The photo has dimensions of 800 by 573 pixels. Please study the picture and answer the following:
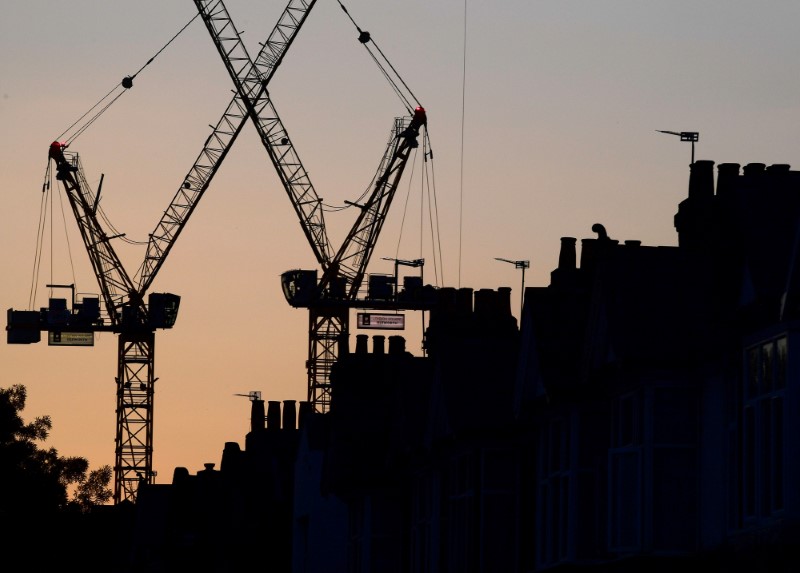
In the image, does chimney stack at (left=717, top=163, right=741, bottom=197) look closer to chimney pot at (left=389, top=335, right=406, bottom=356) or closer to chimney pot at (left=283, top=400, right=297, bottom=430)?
chimney pot at (left=389, top=335, right=406, bottom=356)

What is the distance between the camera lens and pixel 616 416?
2375cm

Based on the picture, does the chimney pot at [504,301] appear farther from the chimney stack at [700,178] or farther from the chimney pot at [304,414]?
the chimney pot at [304,414]

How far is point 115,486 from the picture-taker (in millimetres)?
175750

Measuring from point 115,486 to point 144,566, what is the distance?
110 m

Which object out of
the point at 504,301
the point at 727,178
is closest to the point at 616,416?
the point at 727,178

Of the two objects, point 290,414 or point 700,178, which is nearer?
point 700,178

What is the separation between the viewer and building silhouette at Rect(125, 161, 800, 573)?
67.2 feet

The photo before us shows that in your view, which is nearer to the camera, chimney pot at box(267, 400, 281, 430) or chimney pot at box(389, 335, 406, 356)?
chimney pot at box(389, 335, 406, 356)

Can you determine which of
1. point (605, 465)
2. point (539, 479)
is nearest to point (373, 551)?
point (539, 479)

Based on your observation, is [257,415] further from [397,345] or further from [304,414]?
[397,345]

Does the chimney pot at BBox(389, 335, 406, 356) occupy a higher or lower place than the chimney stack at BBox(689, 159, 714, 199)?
higher

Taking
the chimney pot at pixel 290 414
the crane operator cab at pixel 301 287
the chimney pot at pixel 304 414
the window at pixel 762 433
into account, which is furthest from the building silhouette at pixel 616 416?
the crane operator cab at pixel 301 287

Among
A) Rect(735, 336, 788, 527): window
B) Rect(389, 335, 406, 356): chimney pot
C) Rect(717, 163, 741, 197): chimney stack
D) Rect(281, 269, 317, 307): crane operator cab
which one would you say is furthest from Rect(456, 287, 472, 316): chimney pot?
Rect(281, 269, 317, 307): crane operator cab

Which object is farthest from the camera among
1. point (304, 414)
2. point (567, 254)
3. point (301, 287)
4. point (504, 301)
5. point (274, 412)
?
point (301, 287)
